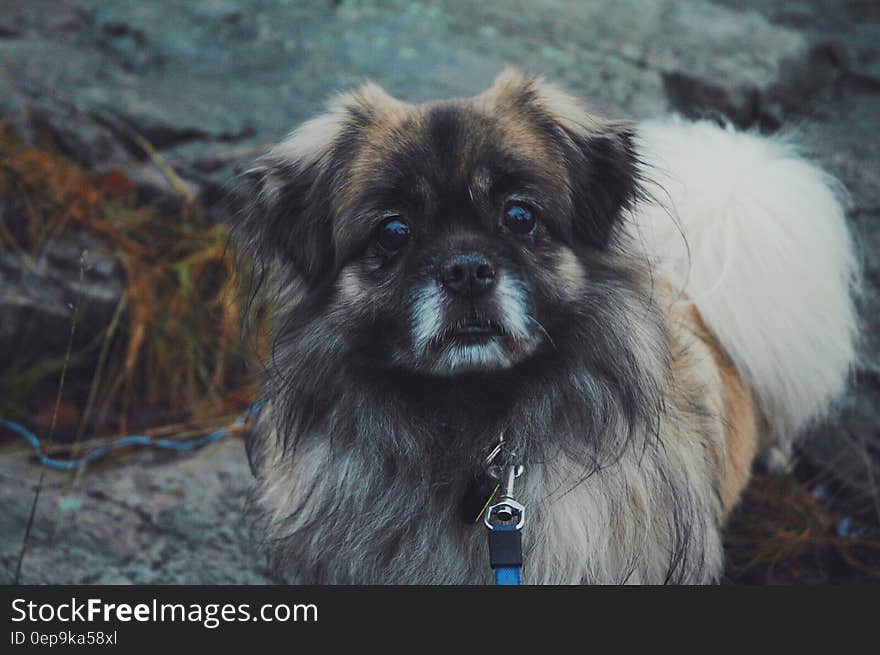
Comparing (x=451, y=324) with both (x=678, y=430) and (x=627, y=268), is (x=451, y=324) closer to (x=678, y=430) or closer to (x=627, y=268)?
(x=627, y=268)

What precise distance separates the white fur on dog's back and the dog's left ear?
357 mm

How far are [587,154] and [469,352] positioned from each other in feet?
2.44

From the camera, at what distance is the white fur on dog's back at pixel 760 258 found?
2.98m

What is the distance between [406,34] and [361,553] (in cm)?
422

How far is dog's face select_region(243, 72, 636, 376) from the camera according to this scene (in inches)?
83.0

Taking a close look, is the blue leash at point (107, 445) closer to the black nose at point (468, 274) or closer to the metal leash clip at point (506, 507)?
the metal leash clip at point (506, 507)

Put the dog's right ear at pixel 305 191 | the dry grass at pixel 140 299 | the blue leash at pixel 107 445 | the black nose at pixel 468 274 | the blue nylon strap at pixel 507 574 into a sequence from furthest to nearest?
1. the dry grass at pixel 140 299
2. the blue leash at pixel 107 445
3. the dog's right ear at pixel 305 191
4. the blue nylon strap at pixel 507 574
5. the black nose at pixel 468 274

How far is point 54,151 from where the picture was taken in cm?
451

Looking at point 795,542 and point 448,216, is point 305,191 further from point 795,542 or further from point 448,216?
point 795,542

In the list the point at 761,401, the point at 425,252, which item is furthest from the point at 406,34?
the point at 425,252

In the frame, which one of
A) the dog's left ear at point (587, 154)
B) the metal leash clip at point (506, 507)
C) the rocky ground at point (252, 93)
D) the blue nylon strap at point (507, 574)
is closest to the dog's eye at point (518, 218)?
the dog's left ear at point (587, 154)

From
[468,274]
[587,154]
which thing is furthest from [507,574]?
[587,154]

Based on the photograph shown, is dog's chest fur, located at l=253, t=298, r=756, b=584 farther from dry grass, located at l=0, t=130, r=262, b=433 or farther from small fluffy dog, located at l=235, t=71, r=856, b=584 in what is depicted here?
dry grass, located at l=0, t=130, r=262, b=433

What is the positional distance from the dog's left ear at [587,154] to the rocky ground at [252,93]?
1.73 meters
